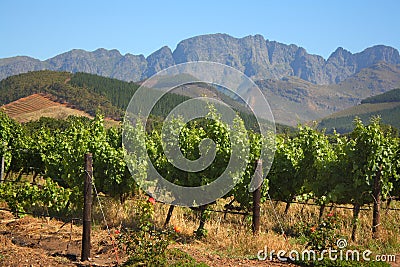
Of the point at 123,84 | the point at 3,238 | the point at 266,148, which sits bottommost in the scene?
the point at 3,238

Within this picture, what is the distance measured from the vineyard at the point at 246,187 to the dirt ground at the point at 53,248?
35cm

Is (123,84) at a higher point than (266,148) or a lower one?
higher

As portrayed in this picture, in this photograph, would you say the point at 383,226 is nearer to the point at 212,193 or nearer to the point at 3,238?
the point at 212,193

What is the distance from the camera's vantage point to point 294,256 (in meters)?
6.73

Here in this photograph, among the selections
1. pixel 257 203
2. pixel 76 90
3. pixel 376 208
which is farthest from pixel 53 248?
pixel 76 90

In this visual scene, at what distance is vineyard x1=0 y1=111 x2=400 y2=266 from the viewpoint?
8.25 m

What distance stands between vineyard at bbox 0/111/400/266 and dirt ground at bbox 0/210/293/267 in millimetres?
352

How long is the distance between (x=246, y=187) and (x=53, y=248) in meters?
3.86

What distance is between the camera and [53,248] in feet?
24.3

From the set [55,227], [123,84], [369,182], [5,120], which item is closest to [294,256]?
[369,182]

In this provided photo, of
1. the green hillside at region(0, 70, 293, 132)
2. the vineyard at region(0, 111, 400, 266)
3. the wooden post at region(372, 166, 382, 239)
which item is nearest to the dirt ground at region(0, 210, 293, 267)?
the vineyard at region(0, 111, 400, 266)

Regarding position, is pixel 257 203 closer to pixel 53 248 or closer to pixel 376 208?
pixel 376 208

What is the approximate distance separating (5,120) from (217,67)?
9.89 m

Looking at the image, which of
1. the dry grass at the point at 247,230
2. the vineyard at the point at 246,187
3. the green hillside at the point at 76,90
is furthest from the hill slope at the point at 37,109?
the dry grass at the point at 247,230
